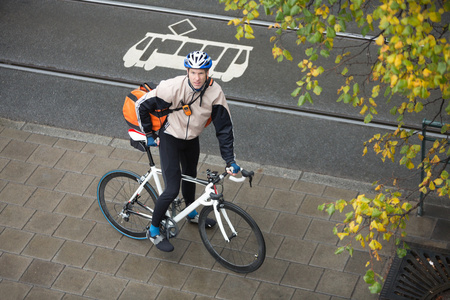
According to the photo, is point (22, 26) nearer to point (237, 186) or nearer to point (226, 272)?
point (237, 186)

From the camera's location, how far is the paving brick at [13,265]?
673 centimetres

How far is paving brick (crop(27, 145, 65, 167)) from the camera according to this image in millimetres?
8242

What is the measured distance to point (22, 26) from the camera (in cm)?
1123

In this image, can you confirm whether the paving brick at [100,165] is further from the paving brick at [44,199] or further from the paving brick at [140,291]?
the paving brick at [140,291]

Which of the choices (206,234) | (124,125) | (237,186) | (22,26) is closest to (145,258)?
(206,234)

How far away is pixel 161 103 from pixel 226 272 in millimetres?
1947

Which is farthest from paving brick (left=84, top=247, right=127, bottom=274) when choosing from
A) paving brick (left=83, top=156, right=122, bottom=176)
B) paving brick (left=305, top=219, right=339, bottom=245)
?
paving brick (left=305, top=219, right=339, bottom=245)

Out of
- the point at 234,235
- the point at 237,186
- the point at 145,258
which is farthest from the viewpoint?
the point at 237,186

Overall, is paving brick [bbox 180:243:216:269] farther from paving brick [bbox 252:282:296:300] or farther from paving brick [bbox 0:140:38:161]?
paving brick [bbox 0:140:38:161]

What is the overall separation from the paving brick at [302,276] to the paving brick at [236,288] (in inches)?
12.9

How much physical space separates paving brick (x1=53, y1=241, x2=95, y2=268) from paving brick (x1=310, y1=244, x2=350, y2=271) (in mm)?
2424

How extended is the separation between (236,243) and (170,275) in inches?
30.0

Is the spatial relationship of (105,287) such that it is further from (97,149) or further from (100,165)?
(97,149)

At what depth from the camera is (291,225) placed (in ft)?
23.6
